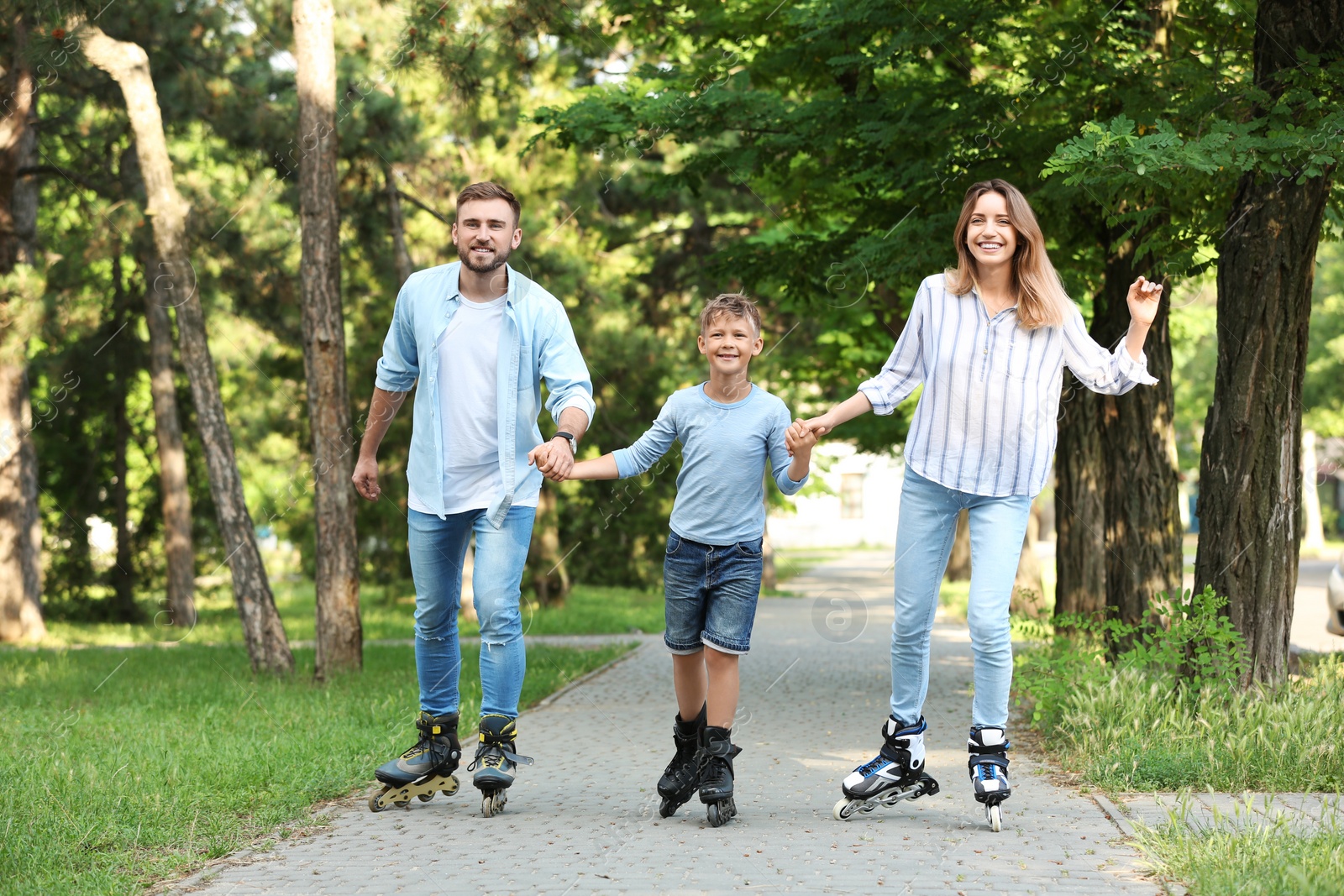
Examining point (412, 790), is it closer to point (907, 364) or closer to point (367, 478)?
point (367, 478)

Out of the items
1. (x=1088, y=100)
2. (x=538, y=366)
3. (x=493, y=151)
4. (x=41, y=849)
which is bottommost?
(x=41, y=849)

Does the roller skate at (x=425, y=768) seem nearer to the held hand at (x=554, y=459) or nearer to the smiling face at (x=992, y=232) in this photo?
the held hand at (x=554, y=459)

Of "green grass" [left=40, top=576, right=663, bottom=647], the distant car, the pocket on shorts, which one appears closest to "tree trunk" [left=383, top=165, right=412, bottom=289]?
"green grass" [left=40, top=576, right=663, bottom=647]

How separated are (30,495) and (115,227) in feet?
12.3

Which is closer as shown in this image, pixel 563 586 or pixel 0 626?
pixel 0 626

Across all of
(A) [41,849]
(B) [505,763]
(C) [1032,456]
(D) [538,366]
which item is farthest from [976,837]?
(A) [41,849]

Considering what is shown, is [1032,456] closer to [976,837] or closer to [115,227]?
[976,837]

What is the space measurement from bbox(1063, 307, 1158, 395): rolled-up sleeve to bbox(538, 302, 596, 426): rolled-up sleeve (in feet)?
5.81

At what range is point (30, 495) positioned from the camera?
17938 mm

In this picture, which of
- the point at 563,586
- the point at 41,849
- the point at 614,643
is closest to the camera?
the point at 41,849

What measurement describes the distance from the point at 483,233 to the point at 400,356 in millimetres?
649

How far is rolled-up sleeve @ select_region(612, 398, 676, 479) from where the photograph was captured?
507 centimetres

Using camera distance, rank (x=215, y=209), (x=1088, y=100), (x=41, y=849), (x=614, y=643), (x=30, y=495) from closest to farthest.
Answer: (x=41, y=849), (x=1088, y=100), (x=614, y=643), (x=215, y=209), (x=30, y=495)

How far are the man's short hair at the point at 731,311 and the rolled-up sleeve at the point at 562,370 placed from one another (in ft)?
1.64
